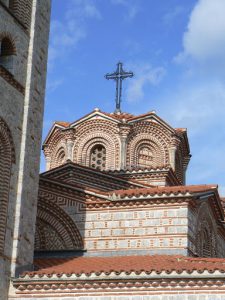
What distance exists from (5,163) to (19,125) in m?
1.18

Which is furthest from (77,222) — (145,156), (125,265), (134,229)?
(145,156)

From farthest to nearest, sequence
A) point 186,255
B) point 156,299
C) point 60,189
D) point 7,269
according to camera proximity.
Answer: point 60,189
point 186,255
point 7,269
point 156,299

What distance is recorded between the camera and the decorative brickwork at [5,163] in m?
16.8

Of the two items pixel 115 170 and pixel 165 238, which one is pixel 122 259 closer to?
pixel 165 238

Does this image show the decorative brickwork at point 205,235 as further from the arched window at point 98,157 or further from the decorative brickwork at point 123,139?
the arched window at point 98,157

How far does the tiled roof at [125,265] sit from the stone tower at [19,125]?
0.80 meters

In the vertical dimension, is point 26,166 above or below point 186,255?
above

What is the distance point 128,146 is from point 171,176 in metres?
2.11

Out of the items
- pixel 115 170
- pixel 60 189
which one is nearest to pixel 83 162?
pixel 115 170

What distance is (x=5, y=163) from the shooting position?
56.5 ft

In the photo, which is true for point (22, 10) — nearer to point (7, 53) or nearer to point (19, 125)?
point (7, 53)

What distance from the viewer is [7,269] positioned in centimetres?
1652

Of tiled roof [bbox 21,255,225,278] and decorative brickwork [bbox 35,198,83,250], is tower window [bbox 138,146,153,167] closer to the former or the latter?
decorative brickwork [bbox 35,198,83,250]

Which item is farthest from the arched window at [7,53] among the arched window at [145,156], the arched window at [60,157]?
the arched window at [145,156]
